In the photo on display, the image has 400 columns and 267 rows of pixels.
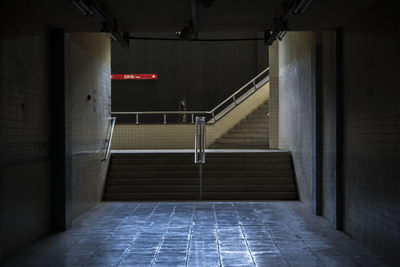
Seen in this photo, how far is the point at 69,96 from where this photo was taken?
752 cm

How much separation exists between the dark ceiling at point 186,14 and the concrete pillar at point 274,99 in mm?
5936

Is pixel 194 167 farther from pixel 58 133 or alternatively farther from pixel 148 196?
pixel 58 133

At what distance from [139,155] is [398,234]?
24.2 ft

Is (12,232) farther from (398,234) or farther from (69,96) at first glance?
(398,234)

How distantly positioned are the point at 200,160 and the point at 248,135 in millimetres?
4727

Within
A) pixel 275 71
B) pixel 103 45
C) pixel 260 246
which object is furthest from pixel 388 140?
pixel 275 71

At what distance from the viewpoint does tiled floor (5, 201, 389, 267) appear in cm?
537

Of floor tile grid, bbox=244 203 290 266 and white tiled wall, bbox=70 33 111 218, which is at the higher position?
white tiled wall, bbox=70 33 111 218

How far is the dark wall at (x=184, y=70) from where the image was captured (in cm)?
1817

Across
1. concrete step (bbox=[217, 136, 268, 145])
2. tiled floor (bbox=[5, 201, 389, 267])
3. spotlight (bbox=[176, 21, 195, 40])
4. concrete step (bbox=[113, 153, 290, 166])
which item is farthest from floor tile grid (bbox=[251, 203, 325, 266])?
concrete step (bbox=[217, 136, 268, 145])

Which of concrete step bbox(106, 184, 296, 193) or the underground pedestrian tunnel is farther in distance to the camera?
concrete step bbox(106, 184, 296, 193)

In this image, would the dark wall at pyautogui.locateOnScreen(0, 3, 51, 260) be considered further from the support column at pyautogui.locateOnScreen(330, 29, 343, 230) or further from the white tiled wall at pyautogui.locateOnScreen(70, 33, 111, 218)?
the support column at pyautogui.locateOnScreen(330, 29, 343, 230)

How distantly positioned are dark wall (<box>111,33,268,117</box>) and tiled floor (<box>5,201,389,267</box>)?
31.1 feet

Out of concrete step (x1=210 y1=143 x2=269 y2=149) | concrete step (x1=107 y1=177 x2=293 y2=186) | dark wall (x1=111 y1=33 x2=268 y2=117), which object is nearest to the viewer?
concrete step (x1=107 y1=177 x2=293 y2=186)
